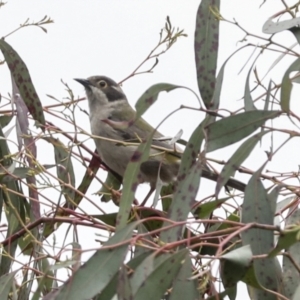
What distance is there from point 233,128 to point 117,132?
101 inches

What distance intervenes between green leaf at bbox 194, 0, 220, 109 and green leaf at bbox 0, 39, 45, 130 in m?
0.81

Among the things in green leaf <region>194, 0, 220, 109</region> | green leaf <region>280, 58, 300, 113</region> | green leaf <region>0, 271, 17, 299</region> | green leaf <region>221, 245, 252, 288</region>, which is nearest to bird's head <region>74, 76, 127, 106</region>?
green leaf <region>194, 0, 220, 109</region>

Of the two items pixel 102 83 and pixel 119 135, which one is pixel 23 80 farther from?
A: pixel 102 83

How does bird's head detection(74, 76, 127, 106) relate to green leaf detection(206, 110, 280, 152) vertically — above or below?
above

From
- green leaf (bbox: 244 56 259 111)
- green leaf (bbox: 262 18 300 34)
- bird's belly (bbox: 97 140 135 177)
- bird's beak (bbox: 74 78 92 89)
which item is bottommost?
green leaf (bbox: 244 56 259 111)

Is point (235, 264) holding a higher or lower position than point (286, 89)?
lower

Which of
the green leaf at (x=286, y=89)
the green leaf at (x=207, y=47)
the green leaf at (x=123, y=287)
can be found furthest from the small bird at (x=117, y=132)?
the green leaf at (x=123, y=287)

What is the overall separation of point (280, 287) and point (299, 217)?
0.87ft

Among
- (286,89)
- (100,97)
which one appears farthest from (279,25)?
(100,97)

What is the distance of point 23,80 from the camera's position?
11.7 ft

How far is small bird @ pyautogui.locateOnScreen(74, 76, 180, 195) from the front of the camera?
4.54 metres

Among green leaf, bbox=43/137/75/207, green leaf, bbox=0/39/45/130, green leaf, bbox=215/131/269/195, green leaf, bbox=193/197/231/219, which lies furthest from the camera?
green leaf, bbox=0/39/45/130

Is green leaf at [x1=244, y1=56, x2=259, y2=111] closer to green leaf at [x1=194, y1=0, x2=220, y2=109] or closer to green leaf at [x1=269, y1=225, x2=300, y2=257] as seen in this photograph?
green leaf at [x1=194, y1=0, x2=220, y2=109]

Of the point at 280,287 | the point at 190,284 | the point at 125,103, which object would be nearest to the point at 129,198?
the point at 190,284
